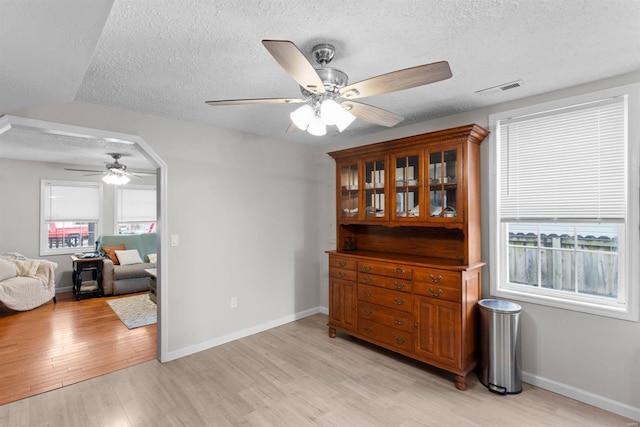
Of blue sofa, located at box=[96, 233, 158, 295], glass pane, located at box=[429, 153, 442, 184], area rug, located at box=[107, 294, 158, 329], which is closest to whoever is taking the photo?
glass pane, located at box=[429, 153, 442, 184]

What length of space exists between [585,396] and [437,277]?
54.1 inches

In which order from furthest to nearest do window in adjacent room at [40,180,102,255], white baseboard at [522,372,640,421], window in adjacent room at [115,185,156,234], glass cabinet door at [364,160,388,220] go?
window in adjacent room at [115,185,156,234] → window in adjacent room at [40,180,102,255] → glass cabinet door at [364,160,388,220] → white baseboard at [522,372,640,421]

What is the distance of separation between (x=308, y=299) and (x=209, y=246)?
1733 millimetres

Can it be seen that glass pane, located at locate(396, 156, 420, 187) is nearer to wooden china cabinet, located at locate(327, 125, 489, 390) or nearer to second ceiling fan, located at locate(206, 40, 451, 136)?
wooden china cabinet, located at locate(327, 125, 489, 390)

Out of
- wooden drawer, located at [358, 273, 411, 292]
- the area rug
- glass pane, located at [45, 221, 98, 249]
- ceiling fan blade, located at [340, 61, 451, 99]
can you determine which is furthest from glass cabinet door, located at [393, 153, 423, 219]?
glass pane, located at [45, 221, 98, 249]

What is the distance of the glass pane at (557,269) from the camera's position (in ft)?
8.71

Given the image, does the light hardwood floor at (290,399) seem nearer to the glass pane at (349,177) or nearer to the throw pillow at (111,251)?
the glass pane at (349,177)

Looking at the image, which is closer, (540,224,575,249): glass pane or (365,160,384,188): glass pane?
(540,224,575,249): glass pane

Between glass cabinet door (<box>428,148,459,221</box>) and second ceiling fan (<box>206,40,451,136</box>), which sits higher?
second ceiling fan (<box>206,40,451,136</box>)

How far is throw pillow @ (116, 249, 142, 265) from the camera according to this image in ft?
19.6

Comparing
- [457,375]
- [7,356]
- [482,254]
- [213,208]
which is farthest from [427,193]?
[7,356]

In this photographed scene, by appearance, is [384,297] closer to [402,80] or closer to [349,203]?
[349,203]

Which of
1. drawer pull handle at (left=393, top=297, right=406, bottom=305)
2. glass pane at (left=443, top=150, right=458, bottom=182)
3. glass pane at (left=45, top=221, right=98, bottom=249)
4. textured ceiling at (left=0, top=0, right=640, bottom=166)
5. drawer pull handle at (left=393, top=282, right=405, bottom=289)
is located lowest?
drawer pull handle at (left=393, top=297, right=406, bottom=305)

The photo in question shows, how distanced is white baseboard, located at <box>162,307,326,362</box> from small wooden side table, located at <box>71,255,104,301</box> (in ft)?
11.5
